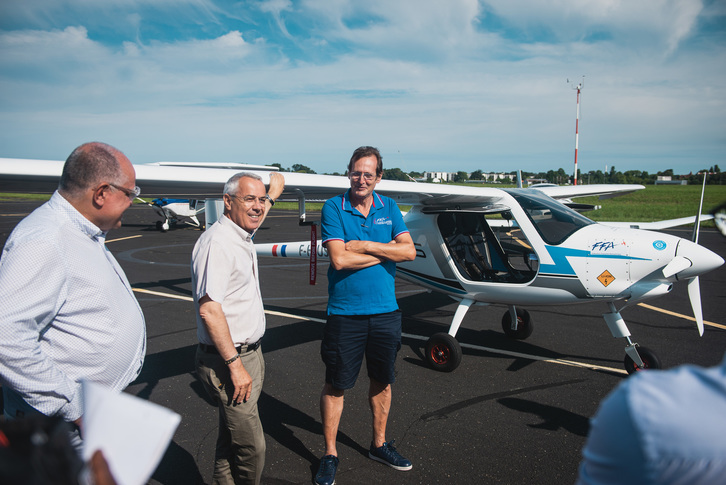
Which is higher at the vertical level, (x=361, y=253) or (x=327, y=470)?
(x=361, y=253)

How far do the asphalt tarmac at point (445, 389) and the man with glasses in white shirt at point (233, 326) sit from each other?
0.69 metres

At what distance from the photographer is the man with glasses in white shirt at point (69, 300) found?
146 centimetres

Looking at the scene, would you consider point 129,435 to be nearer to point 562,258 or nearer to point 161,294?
point 562,258

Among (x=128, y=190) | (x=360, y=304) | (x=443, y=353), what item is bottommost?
(x=443, y=353)

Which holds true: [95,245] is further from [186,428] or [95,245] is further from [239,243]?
[186,428]

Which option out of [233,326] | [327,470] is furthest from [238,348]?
[327,470]

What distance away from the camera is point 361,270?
297 cm

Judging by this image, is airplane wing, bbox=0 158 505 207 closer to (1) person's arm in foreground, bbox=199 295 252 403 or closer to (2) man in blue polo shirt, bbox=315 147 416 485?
(2) man in blue polo shirt, bbox=315 147 416 485

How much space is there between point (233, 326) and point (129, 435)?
159 cm

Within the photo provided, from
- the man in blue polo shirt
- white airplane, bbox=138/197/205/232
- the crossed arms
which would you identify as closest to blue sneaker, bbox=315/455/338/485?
the man in blue polo shirt

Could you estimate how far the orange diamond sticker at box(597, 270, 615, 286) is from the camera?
4281mm

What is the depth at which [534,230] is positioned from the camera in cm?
468

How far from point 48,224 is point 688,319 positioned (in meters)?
7.92

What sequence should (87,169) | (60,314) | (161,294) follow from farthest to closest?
1. (161,294)
2. (87,169)
3. (60,314)
